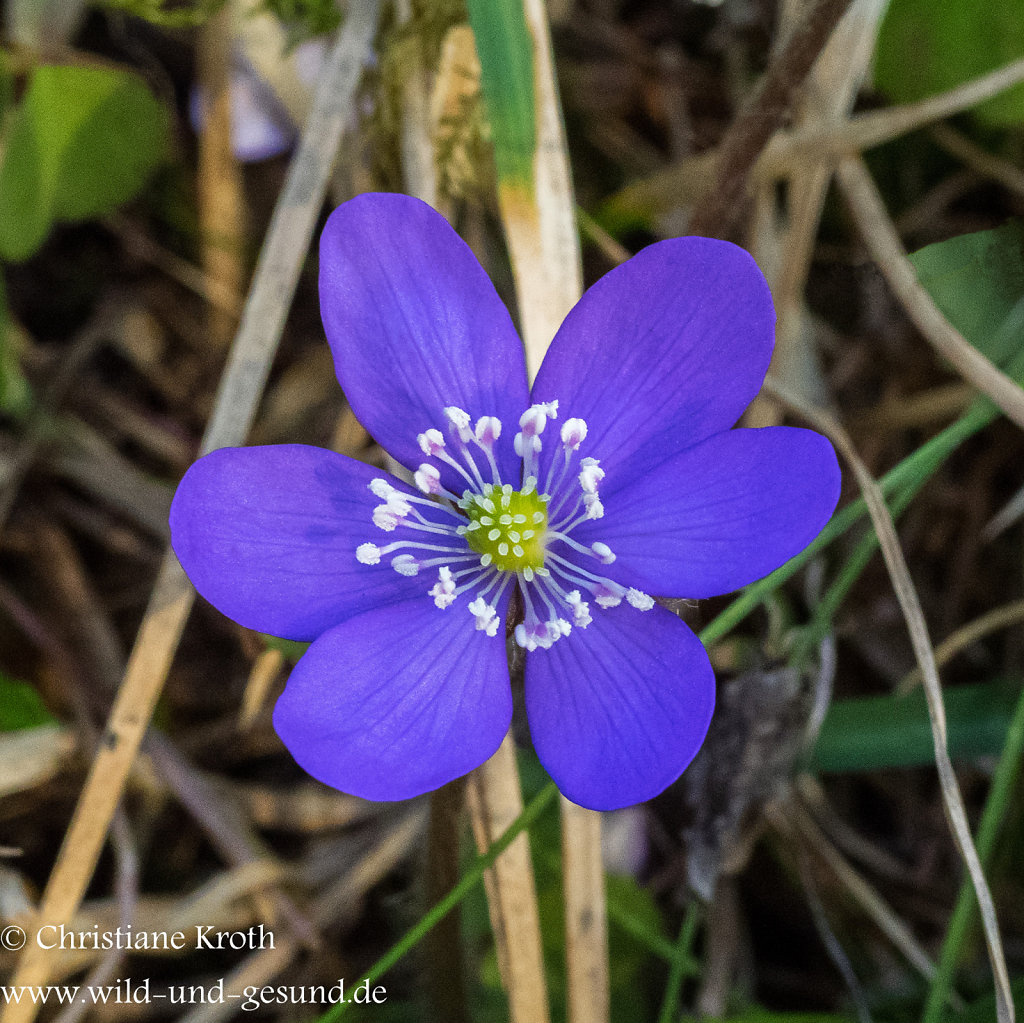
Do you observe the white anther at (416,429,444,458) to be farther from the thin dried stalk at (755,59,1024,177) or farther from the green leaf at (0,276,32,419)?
the green leaf at (0,276,32,419)

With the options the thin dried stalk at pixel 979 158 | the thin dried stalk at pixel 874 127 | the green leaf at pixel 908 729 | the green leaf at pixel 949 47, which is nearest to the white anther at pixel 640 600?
the green leaf at pixel 908 729

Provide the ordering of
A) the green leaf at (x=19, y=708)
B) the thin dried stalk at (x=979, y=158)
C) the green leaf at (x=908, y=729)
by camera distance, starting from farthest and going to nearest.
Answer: the thin dried stalk at (x=979, y=158) < the green leaf at (x=19, y=708) < the green leaf at (x=908, y=729)

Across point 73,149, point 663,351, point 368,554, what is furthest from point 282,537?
point 73,149

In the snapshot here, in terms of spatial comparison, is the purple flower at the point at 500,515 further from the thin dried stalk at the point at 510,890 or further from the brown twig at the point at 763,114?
the brown twig at the point at 763,114

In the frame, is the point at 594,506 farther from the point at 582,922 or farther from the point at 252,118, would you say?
the point at 252,118

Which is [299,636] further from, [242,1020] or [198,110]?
[198,110]

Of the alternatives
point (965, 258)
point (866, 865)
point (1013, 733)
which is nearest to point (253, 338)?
point (965, 258)
